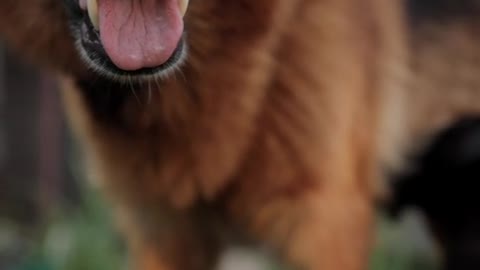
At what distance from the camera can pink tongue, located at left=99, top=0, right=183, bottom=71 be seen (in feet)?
6.08

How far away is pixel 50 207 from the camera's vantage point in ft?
12.3

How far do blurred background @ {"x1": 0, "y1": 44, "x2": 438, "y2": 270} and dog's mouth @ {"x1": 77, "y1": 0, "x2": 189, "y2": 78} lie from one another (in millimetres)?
1145

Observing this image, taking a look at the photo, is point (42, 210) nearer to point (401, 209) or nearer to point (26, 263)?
point (26, 263)

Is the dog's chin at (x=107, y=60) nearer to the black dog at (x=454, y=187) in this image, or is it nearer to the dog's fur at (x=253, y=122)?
the dog's fur at (x=253, y=122)

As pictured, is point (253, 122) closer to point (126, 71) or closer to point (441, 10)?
point (126, 71)

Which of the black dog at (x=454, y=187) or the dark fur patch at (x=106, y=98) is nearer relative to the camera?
the dark fur patch at (x=106, y=98)

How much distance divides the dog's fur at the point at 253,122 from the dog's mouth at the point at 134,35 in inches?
8.3

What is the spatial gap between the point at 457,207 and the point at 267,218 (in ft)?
2.41

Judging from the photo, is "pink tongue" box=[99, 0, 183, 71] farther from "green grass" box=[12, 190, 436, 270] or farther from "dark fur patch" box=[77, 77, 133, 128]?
"green grass" box=[12, 190, 436, 270]

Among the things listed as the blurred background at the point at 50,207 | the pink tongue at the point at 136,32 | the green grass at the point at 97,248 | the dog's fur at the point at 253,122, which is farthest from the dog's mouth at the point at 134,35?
the green grass at the point at 97,248

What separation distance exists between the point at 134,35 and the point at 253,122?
0.50m

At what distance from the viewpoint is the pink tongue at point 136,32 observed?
1.85m

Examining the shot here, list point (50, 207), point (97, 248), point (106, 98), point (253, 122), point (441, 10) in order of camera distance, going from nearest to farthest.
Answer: point (106, 98), point (253, 122), point (441, 10), point (97, 248), point (50, 207)

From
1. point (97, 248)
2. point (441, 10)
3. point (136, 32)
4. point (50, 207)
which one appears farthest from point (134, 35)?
point (50, 207)
